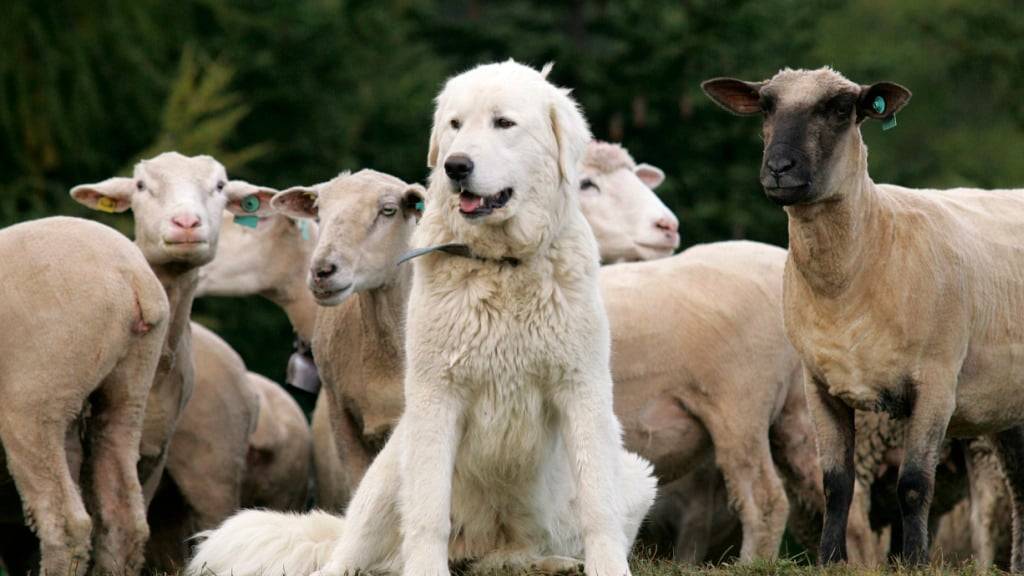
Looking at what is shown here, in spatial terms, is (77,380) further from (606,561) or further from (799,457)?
(799,457)

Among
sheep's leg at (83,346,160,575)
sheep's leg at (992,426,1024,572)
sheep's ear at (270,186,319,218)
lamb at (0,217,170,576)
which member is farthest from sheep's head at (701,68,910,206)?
sheep's leg at (83,346,160,575)

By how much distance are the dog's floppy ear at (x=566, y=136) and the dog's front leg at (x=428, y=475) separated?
1.08 meters

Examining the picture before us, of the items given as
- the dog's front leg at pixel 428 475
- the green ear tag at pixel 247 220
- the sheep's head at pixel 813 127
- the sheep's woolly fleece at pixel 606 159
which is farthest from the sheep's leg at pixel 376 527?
the sheep's woolly fleece at pixel 606 159

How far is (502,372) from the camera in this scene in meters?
7.30

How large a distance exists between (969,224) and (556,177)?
2416mm

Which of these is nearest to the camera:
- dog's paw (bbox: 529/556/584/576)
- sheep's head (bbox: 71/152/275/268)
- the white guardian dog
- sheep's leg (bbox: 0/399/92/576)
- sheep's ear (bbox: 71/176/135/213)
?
the white guardian dog

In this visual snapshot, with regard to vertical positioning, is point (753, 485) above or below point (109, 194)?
below

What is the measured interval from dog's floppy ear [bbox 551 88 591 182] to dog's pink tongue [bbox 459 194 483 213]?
467 mm

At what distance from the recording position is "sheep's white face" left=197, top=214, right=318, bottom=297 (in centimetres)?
1201

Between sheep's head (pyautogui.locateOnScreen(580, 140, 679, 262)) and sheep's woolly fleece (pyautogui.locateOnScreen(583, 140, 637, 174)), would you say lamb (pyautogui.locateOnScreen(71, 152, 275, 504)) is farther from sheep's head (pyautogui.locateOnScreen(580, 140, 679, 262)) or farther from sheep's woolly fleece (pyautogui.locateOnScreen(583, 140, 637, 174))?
sheep's woolly fleece (pyautogui.locateOnScreen(583, 140, 637, 174))

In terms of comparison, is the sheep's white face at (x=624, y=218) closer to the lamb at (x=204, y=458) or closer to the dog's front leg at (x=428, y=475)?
the lamb at (x=204, y=458)

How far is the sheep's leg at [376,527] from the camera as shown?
7.81 m

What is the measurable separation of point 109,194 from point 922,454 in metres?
5.05

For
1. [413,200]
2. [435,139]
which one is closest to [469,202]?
[435,139]
